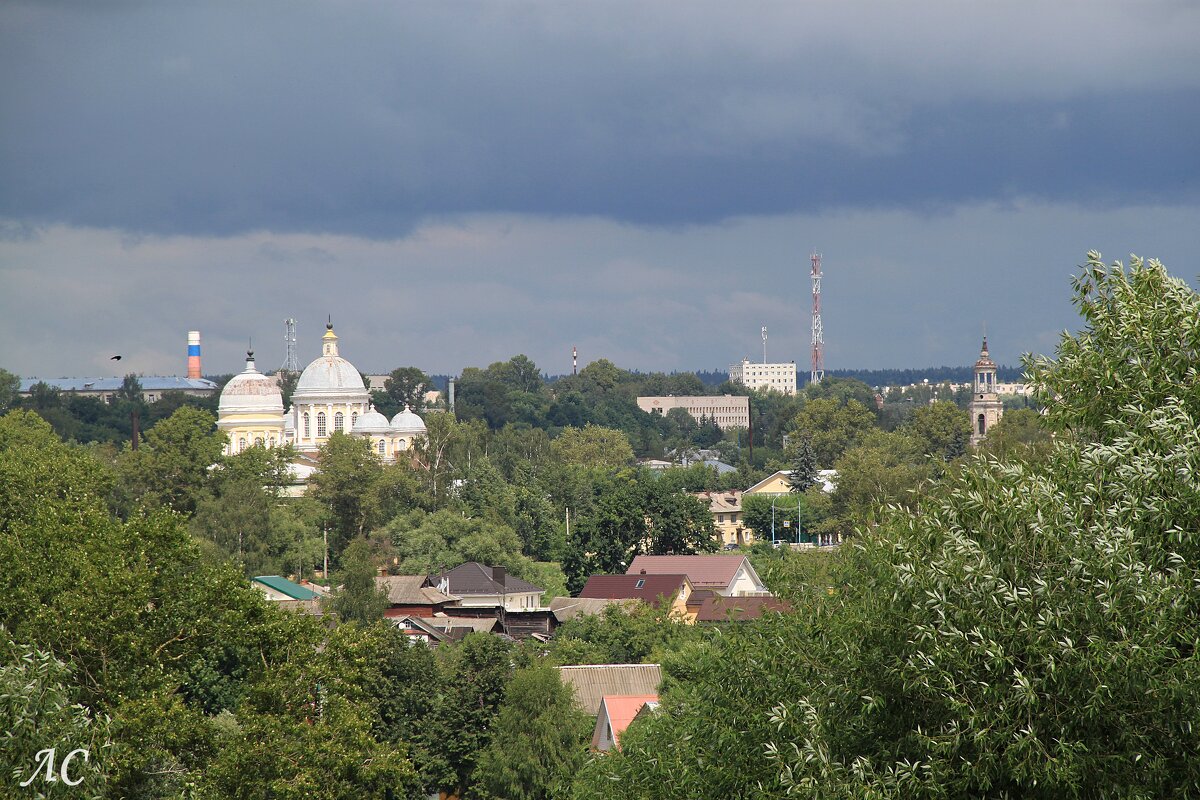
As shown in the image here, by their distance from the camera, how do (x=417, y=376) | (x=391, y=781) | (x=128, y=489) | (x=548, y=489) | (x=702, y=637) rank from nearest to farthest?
(x=391, y=781) < (x=702, y=637) < (x=128, y=489) < (x=548, y=489) < (x=417, y=376)

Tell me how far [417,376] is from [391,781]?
14233 cm

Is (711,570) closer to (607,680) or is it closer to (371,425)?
(607,680)

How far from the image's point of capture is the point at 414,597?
5747cm

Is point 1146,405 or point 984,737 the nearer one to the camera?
point 984,737

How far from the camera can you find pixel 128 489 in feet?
249

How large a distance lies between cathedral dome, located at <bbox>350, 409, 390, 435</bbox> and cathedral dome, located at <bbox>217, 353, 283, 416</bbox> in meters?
5.03

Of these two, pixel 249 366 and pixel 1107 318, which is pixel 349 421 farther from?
pixel 1107 318

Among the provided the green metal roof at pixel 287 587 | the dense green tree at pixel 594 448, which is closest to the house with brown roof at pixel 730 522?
the dense green tree at pixel 594 448

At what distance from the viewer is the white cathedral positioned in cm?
10100

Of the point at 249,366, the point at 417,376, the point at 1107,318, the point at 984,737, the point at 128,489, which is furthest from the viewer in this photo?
the point at 417,376

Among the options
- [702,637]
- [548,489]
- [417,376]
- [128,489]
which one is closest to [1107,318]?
[702,637]

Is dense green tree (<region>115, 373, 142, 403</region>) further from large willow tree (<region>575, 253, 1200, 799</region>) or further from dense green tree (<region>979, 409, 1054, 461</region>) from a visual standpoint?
large willow tree (<region>575, 253, 1200, 799</region>)

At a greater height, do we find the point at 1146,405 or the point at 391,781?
the point at 1146,405

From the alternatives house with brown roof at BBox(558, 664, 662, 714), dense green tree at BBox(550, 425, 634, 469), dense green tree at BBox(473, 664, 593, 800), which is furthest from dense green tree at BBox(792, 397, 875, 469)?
dense green tree at BBox(473, 664, 593, 800)
